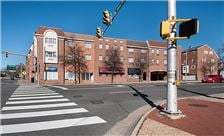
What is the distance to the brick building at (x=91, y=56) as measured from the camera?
1607 inches

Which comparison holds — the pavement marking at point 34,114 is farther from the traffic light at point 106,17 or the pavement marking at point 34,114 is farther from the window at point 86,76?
the window at point 86,76

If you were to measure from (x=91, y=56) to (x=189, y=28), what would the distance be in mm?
40561

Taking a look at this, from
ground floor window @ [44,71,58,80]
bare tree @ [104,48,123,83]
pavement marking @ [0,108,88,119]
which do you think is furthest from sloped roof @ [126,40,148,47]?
pavement marking @ [0,108,88,119]

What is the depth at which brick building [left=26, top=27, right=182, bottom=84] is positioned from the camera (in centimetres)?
4081

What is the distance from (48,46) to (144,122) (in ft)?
122

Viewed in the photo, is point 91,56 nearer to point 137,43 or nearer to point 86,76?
point 86,76

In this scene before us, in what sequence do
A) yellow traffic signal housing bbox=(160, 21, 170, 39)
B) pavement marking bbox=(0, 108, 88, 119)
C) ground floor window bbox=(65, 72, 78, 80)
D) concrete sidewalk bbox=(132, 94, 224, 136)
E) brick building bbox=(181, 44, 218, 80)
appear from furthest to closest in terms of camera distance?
brick building bbox=(181, 44, 218, 80) < ground floor window bbox=(65, 72, 78, 80) < pavement marking bbox=(0, 108, 88, 119) < yellow traffic signal housing bbox=(160, 21, 170, 39) < concrete sidewalk bbox=(132, 94, 224, 136)

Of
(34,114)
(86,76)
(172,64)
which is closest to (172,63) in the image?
(172,64)

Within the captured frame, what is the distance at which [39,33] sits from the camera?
40.4 m

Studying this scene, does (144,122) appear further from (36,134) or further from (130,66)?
(130,66)

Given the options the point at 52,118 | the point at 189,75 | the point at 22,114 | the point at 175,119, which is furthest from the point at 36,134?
the point at 189,75

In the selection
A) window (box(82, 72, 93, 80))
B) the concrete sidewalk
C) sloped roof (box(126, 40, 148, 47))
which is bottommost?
the concrete sidewalk

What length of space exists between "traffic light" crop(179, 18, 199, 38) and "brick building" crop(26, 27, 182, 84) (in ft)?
103

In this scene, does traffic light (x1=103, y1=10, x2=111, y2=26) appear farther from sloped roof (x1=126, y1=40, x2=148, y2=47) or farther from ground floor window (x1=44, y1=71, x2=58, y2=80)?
sloped roof (x1=126, y1=40, x2=148, y2=47)
